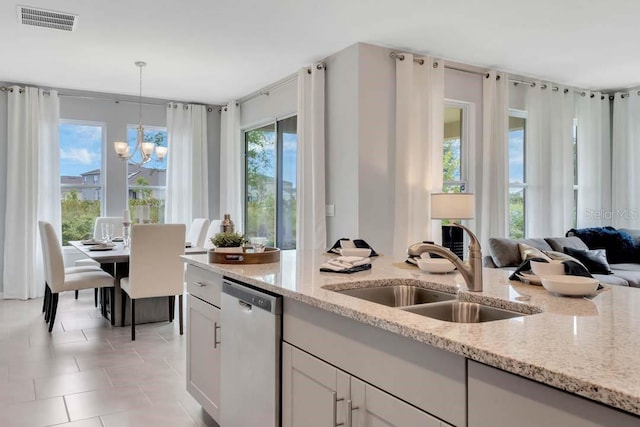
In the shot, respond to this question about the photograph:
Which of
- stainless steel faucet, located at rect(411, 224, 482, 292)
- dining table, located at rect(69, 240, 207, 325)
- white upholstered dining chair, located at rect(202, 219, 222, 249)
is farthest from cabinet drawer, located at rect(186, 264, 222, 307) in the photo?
white upholstered dining chair, located at rect(202, 219, 222, 249)

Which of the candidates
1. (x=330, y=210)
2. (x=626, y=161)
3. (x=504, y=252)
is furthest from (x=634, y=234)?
(x=330, y=210)

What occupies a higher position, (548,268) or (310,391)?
(548,268)

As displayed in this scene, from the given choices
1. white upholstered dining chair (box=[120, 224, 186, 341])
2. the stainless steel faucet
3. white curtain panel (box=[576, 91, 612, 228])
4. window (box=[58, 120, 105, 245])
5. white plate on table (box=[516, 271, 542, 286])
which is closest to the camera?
the stainless steel faucet

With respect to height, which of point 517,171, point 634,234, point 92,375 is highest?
point 517,171

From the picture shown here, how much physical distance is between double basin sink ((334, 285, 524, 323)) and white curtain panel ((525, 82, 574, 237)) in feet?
14.7

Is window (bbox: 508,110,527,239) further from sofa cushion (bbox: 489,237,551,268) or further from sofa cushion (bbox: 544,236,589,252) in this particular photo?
sofa cushion (bbox: 489,237,551,268)

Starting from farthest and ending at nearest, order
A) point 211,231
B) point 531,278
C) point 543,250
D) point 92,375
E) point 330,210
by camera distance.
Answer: point 211,231 < point 330,210 < point 543,250 < point 92,375 < point 531,278

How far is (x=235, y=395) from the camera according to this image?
6.95 ft

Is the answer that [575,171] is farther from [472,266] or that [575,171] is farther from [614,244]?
[472,266]

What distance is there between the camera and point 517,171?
5.99 metres

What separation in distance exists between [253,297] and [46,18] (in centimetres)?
332

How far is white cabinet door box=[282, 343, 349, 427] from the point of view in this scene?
4.79ft

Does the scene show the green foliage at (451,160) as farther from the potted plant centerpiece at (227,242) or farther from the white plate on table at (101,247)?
the white plate on table at (101,247)

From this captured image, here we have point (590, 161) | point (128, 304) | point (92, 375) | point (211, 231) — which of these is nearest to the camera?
point (92, 375)
